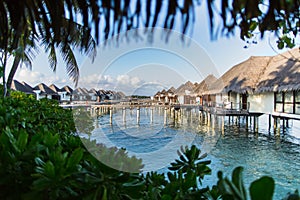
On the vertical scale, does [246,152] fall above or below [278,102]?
below

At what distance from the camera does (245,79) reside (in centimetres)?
1623

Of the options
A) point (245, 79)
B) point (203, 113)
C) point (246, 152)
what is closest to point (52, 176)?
point (246, 152)

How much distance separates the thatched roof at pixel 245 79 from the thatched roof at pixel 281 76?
0.49m

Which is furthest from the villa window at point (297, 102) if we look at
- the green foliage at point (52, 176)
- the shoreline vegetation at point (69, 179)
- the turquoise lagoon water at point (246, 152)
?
the green foliage at point (52, 176)

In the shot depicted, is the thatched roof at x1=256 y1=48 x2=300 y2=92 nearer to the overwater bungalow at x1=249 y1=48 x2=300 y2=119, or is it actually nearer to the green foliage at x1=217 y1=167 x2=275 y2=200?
the overwater bungalow at x1=249 y1=48 x2=300 y2=119

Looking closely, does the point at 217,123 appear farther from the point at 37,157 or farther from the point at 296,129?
the point at 37,157

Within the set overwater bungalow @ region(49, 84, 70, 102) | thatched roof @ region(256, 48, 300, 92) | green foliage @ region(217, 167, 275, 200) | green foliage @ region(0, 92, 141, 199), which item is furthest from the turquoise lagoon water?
overwater bungalow @ region(49, 84, 70, 102)

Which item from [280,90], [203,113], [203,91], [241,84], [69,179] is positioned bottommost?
[203,113]

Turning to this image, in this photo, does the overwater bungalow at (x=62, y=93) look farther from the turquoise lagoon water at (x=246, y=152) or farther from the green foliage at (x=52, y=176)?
the green foliage at (x=52, y=176)

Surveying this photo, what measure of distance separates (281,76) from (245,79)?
297 centimetres

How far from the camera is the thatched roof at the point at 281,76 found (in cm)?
1184

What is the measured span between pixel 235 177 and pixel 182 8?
422 mm

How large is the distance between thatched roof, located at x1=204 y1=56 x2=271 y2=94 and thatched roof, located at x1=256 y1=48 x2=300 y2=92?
1.61 feet

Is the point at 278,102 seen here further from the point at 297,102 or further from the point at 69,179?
the point at 69,179
